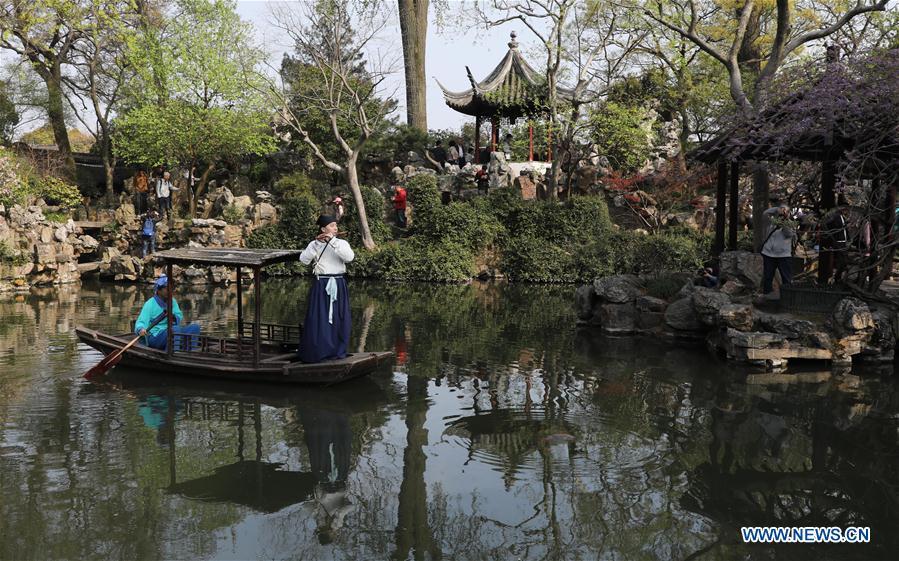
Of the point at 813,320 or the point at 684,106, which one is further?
the point at 684,106

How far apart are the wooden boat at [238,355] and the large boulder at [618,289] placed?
5.77m

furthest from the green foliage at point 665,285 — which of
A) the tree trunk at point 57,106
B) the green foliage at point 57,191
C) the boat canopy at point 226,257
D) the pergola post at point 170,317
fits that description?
the tree trunk at point 57,106

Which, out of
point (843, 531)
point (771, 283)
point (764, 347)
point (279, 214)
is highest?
point (279, 214)

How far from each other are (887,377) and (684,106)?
59.8ft

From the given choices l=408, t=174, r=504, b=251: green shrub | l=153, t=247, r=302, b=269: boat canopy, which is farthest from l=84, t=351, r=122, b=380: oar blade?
l=408, t=174, r=504, b=251: green shrub

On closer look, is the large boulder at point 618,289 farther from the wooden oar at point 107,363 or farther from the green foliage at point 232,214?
the green foliage at point 232,214

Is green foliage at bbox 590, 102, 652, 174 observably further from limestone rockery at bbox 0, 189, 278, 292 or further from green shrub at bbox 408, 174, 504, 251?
limestone rockery at bbox 0, 189, 278, 292

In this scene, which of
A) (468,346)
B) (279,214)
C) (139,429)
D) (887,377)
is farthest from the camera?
(279,214)

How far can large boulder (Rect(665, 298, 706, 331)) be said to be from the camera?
11.9m

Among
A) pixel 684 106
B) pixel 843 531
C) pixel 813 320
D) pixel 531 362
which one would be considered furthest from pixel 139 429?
pixel 684 106

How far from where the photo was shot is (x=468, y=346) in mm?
11586

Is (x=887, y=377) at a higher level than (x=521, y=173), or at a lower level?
lower

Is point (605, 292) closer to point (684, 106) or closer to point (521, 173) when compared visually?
point (521, 173)

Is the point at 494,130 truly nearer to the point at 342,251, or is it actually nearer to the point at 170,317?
the point at 342,251
